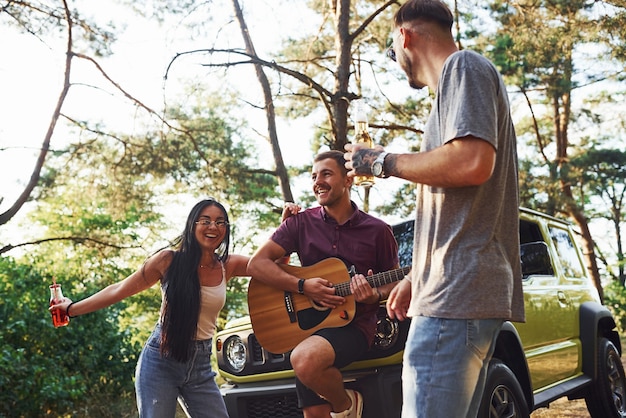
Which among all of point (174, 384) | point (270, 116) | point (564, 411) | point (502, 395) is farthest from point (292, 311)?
point (270, 116)

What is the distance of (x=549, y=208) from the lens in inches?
771

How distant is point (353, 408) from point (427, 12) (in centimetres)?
259

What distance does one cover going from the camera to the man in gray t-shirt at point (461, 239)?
2.08 meters

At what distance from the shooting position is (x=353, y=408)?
419cm

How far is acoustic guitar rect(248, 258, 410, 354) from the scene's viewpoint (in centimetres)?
423

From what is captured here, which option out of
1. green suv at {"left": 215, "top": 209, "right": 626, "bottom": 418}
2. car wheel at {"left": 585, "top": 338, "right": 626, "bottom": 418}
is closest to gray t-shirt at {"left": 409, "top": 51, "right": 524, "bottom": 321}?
green suv at {"left": 215, "top": 209, "right": 626, "bottom": 418}

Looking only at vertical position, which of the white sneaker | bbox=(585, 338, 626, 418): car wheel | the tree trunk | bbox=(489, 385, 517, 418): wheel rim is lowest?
bbox=(585, 338, 626, 418): car wheel

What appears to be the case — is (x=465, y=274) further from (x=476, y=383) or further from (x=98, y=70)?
(x=98, y=70)

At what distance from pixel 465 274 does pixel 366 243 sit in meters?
2.37

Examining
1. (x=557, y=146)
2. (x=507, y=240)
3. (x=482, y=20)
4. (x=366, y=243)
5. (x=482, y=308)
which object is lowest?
(x=482, y=308)

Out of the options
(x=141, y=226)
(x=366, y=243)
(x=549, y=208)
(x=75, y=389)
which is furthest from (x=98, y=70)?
(x=141, y=226)

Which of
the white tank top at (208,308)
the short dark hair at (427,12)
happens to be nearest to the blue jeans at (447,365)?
Answer: the short dark hair at (427,12)

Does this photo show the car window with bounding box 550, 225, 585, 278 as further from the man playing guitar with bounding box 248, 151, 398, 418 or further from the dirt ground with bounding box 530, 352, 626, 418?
the man playing guitar with bounding box 248, 151, 398, 418

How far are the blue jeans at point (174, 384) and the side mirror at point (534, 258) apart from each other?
2.57 metres
